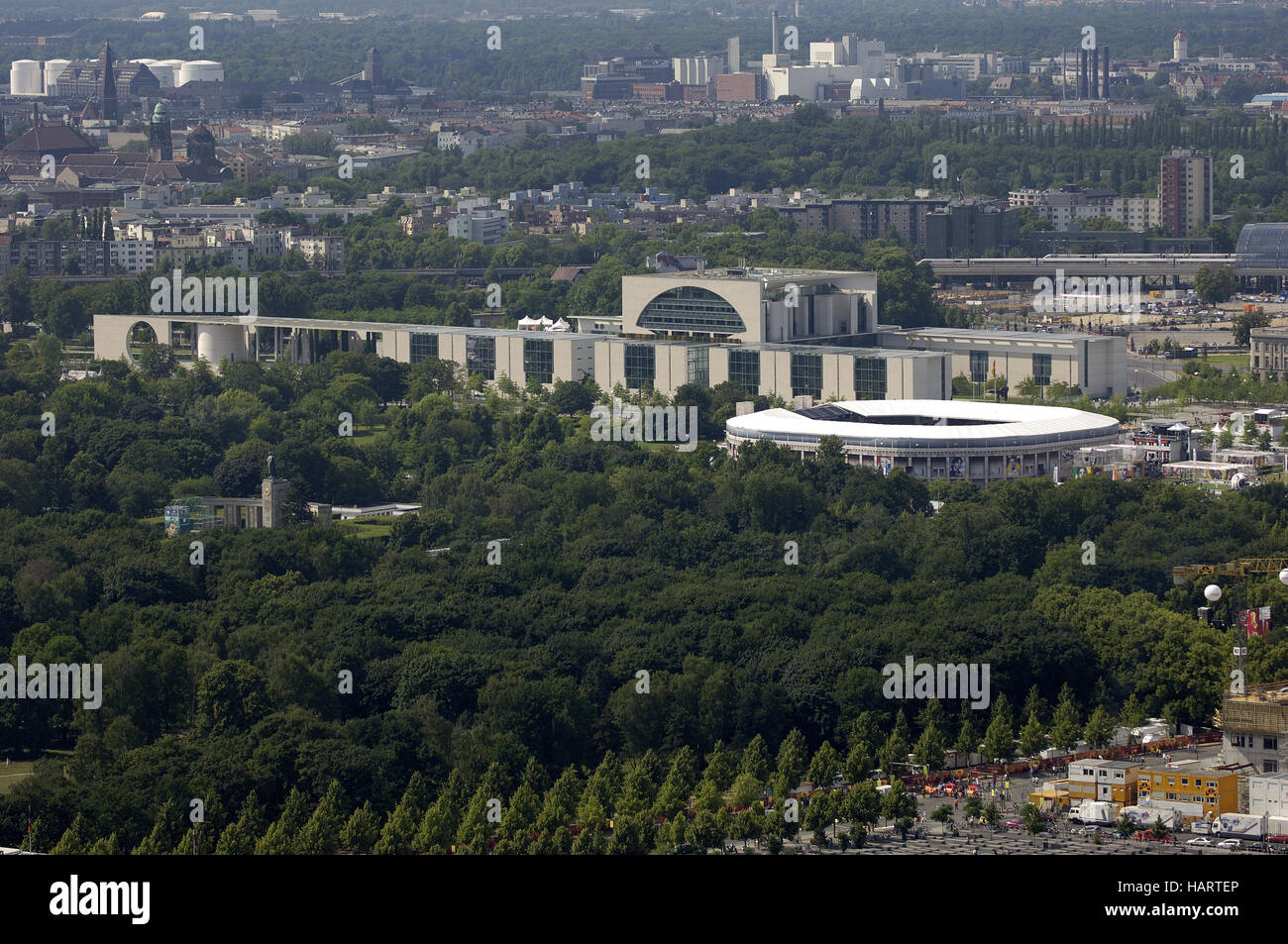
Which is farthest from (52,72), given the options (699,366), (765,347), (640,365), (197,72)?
(765,347)

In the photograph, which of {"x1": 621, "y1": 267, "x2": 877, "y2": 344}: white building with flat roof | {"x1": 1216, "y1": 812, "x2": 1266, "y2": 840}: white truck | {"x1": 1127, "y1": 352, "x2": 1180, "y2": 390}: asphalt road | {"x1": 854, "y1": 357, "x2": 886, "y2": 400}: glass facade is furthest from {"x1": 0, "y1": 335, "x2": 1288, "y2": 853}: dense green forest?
{"x1": 1127, "y1": 352, "x2": 1180, "y2": 390}: asphalt road

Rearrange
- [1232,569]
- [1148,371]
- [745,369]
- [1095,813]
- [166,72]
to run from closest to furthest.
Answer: [1095,813]
[1232,569]
[745,369]
[1148,371]
[166,72]

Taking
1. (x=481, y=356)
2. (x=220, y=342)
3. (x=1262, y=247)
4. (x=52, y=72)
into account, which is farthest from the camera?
(x=52, y=72)

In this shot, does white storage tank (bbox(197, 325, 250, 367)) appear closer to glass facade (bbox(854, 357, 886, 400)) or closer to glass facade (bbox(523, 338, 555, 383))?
glass facade (bbox(523, 338, 555, 383))

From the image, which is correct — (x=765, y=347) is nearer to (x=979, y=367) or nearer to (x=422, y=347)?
(x=979, y=367)

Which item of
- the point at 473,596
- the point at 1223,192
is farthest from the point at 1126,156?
the point at 473,596
